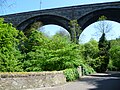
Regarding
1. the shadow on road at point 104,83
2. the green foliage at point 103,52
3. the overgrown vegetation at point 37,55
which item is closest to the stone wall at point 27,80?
the shadow on road at point 104,83

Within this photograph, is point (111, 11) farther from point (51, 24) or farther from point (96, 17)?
point (51, 24)

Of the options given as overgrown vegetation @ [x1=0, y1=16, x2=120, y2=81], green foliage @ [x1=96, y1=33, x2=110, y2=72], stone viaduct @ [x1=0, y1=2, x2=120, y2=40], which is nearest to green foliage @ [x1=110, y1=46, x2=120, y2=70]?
stone viaduct @ [x1=0, y1=2, x2=120, y2=40]

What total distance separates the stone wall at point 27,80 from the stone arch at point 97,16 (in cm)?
3167

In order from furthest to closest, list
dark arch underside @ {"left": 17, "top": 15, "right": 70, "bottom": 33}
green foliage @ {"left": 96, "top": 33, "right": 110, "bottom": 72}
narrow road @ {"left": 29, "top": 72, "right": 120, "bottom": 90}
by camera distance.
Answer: dark arch underside @ {"left": 17, "top": 15, "right": 70, "bottom": 33} → green foliage @ {"left": 96, "top": 33, "right": 110, "bottom": 72} → narrow road @ {"left": 29, "top": 72, "right": 120, "bottom": 90}

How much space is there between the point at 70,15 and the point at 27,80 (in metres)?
36.1

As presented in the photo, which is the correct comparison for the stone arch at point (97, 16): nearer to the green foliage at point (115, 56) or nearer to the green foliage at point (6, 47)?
the green foliage at point (115, 56)

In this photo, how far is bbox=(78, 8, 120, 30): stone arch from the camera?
47.3m

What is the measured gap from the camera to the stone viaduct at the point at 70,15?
46.8 m

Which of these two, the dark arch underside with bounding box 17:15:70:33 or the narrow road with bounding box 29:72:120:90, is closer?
the narrow road with bounding box 29:72:120:90

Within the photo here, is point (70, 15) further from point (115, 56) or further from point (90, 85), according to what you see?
point (90, 85)

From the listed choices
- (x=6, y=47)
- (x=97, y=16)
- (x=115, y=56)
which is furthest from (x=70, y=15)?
(x=6, y=47)

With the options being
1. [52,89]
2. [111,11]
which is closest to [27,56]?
[52,89]

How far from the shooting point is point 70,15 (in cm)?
4928

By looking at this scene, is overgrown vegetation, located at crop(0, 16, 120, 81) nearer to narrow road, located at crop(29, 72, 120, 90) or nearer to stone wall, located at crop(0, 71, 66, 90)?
narrow road, located at crop(29, 72, 120, 90)
